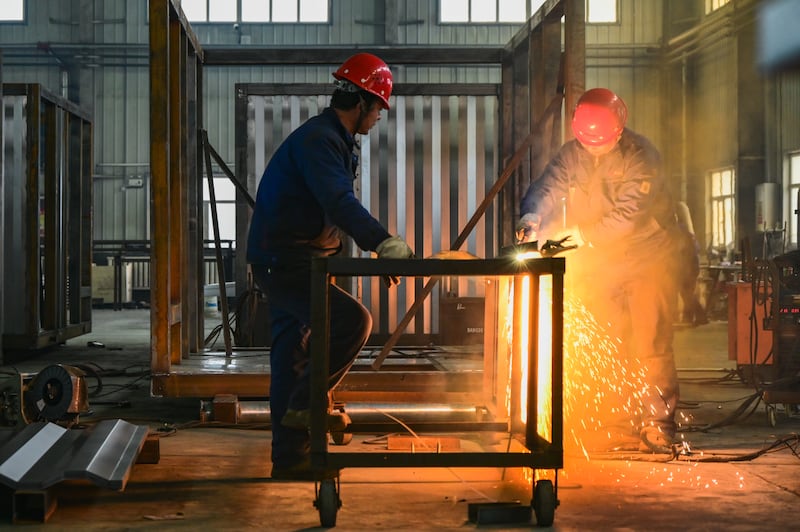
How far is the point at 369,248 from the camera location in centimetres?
393

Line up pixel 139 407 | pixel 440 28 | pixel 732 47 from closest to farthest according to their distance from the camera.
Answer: pixel 139 407 < pixel 732 47 < pixel 440 28

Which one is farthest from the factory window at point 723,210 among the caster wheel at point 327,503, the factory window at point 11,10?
the caster wheel at point 327,503

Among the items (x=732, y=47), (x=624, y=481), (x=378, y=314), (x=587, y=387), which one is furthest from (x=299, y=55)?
(x=732, y=47)

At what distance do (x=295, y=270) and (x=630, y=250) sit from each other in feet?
7.07

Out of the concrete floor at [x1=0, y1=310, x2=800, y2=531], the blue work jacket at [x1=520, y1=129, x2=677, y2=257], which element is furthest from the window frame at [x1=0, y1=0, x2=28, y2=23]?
the blue work jacket at [x1=520, y1=129, x2=677, y2=257]

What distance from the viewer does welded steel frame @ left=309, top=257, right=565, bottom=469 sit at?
3607mm

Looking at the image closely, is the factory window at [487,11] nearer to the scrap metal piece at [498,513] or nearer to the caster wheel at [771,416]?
the caster wheel at [771,416]

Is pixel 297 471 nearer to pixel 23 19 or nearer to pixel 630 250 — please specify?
pixel 630 250

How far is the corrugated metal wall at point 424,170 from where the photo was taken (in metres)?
8.07

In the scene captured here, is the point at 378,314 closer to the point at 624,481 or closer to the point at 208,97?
the point at 624,481

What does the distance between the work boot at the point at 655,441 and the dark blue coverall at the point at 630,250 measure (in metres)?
0.10

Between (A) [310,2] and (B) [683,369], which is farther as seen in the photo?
(A) [310,2]

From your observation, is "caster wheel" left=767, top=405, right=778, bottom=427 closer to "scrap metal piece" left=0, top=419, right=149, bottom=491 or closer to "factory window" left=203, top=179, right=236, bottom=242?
"scrap metal piece" left=0, top=419, right=149, bottom=491

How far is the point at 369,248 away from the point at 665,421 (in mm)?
2285
